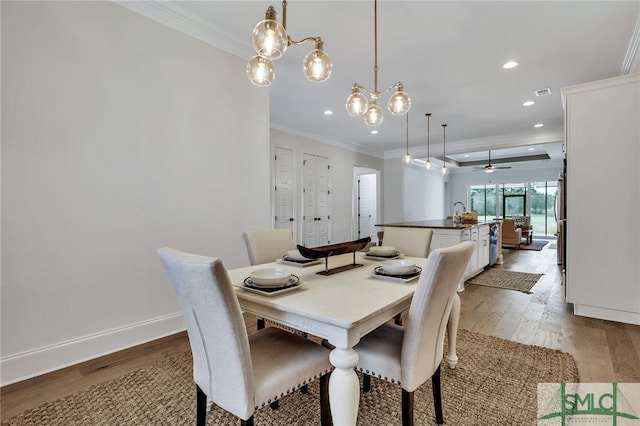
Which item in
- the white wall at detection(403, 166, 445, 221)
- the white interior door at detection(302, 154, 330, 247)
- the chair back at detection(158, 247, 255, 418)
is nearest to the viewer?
the chair back at detection(158, 247, 255, 418)

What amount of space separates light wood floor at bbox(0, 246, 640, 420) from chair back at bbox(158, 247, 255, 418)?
1.24m

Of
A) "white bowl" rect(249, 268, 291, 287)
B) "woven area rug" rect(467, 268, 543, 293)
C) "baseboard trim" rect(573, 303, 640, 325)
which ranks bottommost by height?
"woven area rug" rect(467, 268, 543, 293)

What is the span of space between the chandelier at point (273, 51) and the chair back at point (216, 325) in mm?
1109

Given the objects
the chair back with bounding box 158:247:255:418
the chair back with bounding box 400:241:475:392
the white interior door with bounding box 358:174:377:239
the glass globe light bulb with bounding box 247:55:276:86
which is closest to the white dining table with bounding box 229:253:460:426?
the chair back with bounding box 400:241:475:392

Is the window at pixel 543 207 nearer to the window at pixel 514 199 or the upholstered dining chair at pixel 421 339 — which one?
the window at pixel 514 199

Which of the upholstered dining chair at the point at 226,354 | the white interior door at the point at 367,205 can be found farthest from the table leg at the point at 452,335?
the white interior door at the point at 367,205

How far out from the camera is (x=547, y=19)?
254 cm

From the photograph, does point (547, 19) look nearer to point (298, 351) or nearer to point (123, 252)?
Answer: point (298, 351)

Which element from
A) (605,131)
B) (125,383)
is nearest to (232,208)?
(125,383)

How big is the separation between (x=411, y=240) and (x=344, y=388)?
155 cm

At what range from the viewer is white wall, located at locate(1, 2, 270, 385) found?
1.87 m

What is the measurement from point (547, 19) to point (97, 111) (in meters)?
3.59

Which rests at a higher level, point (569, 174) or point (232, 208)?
point (569, 174)

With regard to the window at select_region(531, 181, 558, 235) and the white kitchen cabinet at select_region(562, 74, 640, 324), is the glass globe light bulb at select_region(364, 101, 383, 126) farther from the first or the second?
the window at select_region(531, 181, 558, 235)
